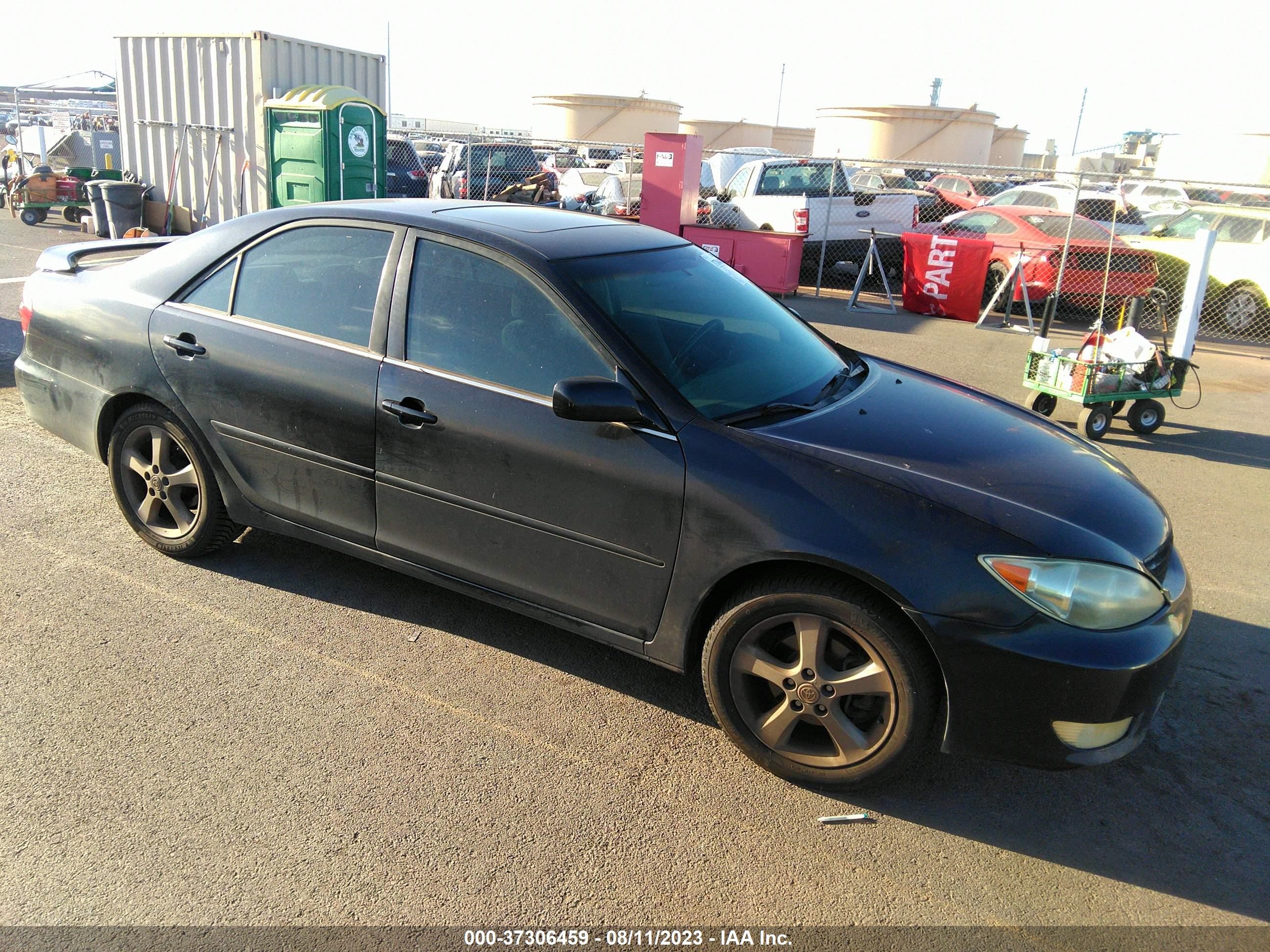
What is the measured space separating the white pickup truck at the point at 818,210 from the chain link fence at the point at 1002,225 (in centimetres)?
2

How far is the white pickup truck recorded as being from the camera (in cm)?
1520

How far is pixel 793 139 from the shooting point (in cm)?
6425

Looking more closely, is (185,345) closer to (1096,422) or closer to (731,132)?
(1096,422)

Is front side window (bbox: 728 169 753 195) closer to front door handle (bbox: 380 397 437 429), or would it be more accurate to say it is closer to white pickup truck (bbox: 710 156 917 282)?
white pickup truck (bbox: 710 156 917 282)

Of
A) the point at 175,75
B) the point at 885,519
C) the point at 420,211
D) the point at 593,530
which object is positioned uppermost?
the point at 175,75

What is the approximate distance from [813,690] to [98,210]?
1676cm

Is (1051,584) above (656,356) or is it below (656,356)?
below

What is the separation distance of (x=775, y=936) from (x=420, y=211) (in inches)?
113

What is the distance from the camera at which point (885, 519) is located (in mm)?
2848

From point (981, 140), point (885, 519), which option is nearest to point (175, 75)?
point (885, 519)

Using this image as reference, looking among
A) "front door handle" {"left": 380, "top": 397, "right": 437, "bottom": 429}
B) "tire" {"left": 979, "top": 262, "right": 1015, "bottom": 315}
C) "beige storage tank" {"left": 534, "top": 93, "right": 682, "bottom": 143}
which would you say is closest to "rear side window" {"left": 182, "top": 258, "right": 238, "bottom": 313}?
"front door handle" {"left": 380, "top": 397, "right": 437, "bottom": 429}

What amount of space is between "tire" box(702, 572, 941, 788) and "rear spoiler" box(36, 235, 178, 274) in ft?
10.5

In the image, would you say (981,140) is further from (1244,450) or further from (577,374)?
(577,374)

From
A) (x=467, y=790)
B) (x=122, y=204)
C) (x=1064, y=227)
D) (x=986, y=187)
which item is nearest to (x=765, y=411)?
(x=467, y=790)
